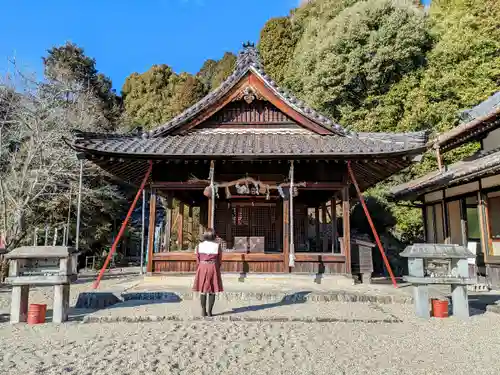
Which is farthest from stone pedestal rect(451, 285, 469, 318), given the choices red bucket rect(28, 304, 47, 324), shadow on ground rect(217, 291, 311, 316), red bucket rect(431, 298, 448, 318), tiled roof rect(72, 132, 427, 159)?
red bucket rect(28, 304, 47, 324)

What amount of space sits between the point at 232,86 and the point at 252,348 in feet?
27.6

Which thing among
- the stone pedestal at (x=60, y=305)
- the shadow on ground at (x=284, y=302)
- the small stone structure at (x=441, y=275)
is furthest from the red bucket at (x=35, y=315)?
the small stone structure at (x=441, y=275)

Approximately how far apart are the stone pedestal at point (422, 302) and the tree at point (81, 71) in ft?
82.5

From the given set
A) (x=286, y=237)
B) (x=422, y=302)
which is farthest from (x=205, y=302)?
(x=422, y=302)

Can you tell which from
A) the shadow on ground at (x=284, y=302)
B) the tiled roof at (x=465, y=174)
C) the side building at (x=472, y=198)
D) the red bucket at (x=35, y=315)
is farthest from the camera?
the side building at (x=472, y=198)

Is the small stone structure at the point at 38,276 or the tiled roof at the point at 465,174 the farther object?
the tiled roof at the point at 465,174

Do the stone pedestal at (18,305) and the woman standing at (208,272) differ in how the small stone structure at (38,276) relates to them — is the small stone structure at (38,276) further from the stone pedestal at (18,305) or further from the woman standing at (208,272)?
the woman standing at (208,272)

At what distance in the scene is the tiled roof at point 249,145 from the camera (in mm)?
9047

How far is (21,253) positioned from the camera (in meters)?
6.24

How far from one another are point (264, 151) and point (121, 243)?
18.6 meters

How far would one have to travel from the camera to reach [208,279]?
6.20 meters

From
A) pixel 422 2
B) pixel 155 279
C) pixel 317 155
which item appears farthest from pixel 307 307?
pixel 422 2

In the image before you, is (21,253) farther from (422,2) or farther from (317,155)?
(422,2)

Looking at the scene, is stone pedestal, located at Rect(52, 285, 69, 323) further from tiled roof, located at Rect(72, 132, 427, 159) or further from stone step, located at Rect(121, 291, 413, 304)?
tiled roof, located at Rect(72, 132, 427, 159)
